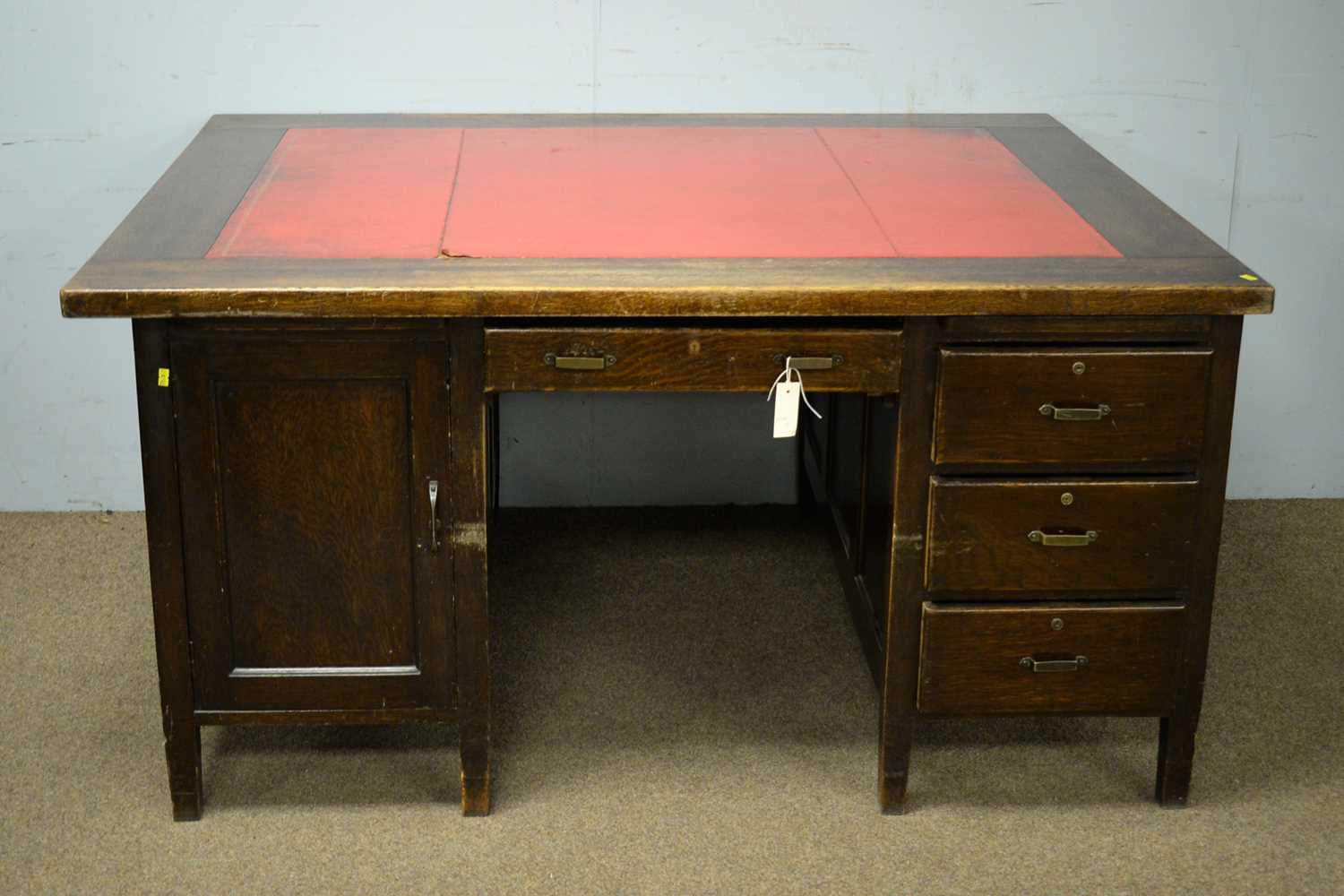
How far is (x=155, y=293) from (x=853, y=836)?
113 centimetres

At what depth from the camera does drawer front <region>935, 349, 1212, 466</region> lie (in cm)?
214

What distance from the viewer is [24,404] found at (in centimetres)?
317

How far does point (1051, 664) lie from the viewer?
2.28m

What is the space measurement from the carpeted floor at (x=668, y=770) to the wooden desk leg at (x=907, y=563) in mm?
90

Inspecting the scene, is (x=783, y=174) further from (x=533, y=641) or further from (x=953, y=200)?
(x=533, y=641)

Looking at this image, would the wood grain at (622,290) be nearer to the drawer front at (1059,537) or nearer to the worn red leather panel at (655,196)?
the worn red leather panel at (655,196)

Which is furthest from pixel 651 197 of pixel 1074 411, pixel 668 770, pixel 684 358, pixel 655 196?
pixel 668 770

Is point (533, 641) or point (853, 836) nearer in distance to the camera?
point (853, 836)

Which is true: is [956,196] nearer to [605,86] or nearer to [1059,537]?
[1059,537]

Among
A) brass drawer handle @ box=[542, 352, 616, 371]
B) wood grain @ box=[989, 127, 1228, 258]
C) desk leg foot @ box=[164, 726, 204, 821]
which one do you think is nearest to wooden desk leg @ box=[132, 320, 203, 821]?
desk leg foot @ box=[164, 726, 204, 821]

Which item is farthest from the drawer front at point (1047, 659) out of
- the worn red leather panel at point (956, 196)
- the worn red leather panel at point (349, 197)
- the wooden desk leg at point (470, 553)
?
the worn red leather panel at point (349, 197)

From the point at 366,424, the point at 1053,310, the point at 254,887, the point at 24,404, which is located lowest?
the point at 254,887

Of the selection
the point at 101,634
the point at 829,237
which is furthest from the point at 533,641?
the point at 829,237

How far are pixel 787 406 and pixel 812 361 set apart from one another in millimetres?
63
